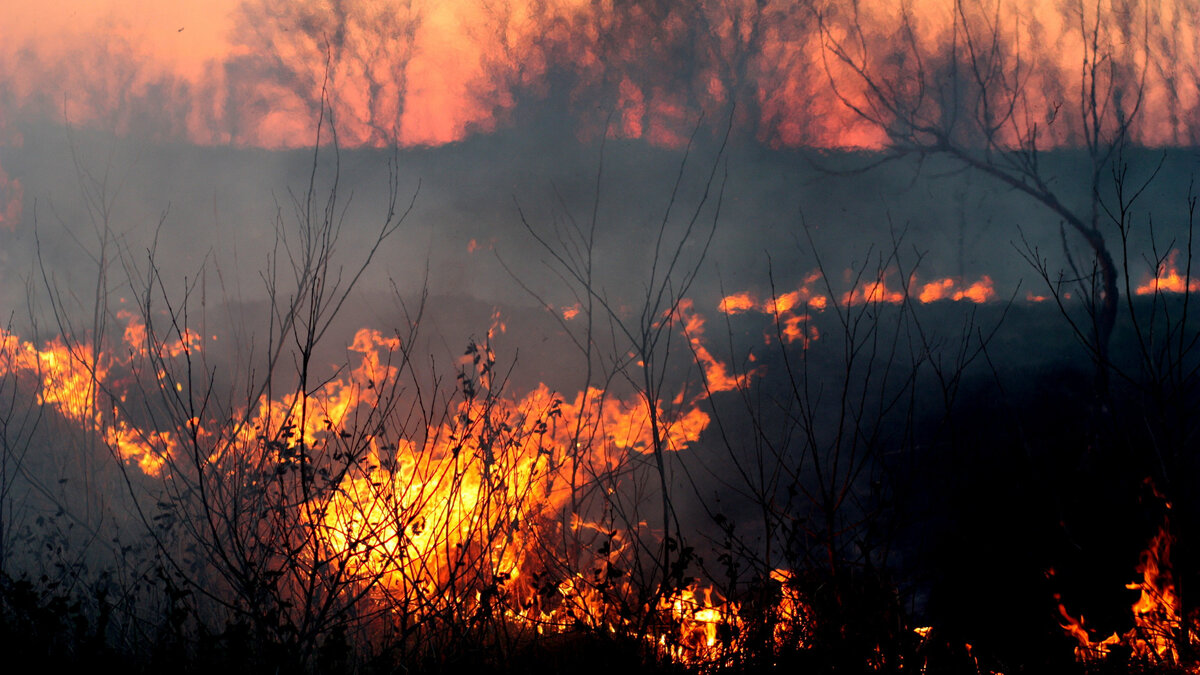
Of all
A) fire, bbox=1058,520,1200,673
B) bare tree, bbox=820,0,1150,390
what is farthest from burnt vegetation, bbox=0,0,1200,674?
fire, bbox=1058,520,1200,673

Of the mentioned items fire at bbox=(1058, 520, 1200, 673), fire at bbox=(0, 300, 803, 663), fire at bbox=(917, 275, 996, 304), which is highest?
fire at bbox=(917, 275, 996, 304)

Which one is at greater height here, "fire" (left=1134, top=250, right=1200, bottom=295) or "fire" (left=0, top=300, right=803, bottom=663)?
"fire" (left=1134, top=250, right=1200, bottom=295)

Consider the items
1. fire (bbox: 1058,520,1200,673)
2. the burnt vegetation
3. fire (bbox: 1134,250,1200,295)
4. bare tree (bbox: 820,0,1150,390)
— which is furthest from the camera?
fire (bbox: 1134,250,1200,295)

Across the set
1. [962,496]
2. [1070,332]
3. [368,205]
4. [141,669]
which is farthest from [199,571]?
[1070,332]

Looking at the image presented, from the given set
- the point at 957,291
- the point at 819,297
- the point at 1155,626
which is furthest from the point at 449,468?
the point at 957,291

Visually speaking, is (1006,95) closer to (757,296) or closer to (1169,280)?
(1169,280)

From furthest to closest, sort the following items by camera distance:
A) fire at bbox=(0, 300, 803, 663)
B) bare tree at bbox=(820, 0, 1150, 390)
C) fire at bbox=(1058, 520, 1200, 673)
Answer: bare tree at bbox=(820, 0, 1150, 390) < fire at bbox=(1058, 520, 1200, 673) < fire at bbox=(0, 300, 803, 663)

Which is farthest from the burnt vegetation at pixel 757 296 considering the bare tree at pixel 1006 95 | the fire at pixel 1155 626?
the fire at pixel 1155 626

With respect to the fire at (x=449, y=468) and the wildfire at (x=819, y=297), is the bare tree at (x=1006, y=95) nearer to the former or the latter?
the wildfire at (x=819, y=297)

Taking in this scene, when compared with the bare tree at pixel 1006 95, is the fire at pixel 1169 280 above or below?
below

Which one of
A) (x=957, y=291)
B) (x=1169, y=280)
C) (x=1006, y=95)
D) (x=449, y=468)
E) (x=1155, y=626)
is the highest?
(x=1006, y=95)

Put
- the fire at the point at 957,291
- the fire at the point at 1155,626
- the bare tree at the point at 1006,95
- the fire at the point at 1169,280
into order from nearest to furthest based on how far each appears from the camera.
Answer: the fire at the point at 1155,626 < the bare tree at the point at 1006,95 < the fire at the point at 1169,280 < the fire at the point at 957,291

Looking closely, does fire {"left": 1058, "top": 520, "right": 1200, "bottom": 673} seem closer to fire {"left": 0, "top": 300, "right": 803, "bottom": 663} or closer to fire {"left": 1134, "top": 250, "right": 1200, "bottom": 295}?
fire {"left": 0, "top": 300, "right": 803, "bottom": 663}

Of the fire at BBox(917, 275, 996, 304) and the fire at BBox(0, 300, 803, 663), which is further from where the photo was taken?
the fire at BBox(917, 275, 996, 304)
